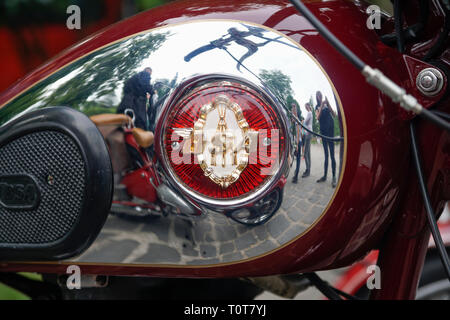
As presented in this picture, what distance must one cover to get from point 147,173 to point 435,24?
643mm

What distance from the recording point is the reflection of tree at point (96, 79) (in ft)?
3.32

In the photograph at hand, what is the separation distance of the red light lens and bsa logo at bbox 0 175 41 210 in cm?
34

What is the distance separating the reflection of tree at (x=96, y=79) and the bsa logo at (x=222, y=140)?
189 millimetres

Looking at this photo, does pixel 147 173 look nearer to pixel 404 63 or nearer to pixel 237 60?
pixel 237 60

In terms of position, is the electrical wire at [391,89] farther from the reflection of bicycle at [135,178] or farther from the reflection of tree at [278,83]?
the reflection of bicycle at [135,178]

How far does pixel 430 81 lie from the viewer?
912mm

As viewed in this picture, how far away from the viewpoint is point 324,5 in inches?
40.1

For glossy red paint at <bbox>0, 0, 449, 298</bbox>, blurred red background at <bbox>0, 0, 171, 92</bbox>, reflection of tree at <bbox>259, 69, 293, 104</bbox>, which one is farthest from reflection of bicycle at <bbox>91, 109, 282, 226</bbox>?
blurred red background at <bbox>0, 0, 171, 92</bbox>

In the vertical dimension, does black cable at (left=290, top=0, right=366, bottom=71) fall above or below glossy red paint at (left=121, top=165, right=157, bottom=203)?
above

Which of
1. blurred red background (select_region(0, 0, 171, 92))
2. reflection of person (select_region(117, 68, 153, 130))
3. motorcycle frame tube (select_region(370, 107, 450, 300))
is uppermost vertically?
blurred red background (select_region(0, 0, 171, 92))

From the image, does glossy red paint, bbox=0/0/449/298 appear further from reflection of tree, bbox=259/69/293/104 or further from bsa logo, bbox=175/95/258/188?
bsa logo, bbox=175/95/258/188

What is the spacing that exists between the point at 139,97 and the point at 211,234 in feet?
1.03

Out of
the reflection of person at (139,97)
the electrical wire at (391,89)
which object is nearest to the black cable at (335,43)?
the electrical wire at (391,89)

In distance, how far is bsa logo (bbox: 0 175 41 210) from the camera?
1068 mm
